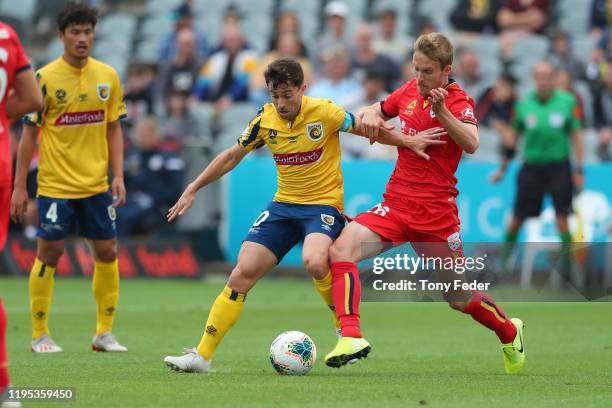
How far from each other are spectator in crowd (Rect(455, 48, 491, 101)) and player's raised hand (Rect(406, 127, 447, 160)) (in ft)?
32.2

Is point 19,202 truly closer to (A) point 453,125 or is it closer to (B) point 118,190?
(B) point 118,190

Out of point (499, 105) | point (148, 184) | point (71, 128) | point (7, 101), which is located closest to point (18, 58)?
point (7, 101)

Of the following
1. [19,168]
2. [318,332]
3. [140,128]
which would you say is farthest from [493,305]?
[140,128]

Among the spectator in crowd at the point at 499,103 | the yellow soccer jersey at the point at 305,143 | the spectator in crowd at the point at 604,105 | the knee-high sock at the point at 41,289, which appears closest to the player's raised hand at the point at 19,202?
the knee-high sock at the point at 41,289

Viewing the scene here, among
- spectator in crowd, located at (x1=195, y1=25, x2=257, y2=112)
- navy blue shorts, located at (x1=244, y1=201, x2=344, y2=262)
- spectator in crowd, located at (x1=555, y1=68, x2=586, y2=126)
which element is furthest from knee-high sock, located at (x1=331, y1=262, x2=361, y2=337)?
spectator in crowd, located at (x1=195, y1=25, x2=257, y2=112)

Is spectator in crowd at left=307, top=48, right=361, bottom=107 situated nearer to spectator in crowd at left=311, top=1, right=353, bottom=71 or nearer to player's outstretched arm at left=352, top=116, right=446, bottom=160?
spectator in crowd at left=311, top=1, right=353, bottom=71

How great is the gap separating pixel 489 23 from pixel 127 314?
10.5 metres

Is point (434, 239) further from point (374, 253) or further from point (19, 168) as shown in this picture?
point (19, 168)

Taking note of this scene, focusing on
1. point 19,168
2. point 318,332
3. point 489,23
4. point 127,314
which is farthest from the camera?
point 489,23

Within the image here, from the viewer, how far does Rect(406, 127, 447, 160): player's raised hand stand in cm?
827

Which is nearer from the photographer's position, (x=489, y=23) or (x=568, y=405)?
(x=568, y=405)

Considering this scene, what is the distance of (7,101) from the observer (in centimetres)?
654

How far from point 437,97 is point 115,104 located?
11.1ft

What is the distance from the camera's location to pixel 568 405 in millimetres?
6723
